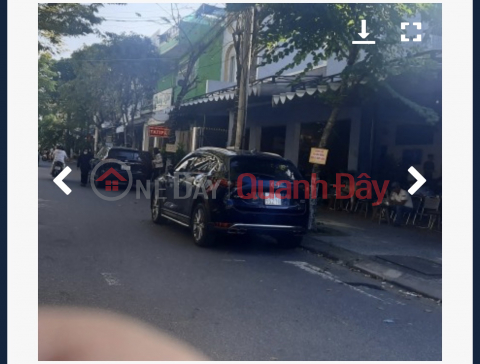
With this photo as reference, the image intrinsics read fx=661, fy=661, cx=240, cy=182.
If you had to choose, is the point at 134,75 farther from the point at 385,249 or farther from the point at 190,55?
the point at 385,249

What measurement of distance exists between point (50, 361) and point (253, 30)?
29.6ft

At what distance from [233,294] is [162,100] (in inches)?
314

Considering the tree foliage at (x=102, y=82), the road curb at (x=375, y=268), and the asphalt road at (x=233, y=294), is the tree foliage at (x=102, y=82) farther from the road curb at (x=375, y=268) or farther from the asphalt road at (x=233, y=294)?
the road curb at (x=375, y=268)

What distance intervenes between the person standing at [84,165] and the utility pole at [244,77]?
360 centimetres

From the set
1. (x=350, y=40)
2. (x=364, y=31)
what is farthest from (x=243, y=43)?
(x=364, y=31)

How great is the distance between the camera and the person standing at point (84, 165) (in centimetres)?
918

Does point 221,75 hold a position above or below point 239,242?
above

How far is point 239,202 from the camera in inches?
374

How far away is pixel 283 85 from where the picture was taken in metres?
14.9

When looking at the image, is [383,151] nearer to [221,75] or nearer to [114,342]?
[221,75]

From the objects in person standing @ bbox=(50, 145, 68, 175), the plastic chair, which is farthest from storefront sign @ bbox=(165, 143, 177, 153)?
person standing @ bbox=(50, 145, 68, 175)

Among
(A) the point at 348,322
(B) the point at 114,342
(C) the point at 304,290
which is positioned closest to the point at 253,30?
(C) the point at 304,290

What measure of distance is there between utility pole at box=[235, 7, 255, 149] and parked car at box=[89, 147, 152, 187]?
2.19 metres

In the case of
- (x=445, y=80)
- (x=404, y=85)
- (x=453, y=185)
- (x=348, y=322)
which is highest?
(x=404, y=85)
